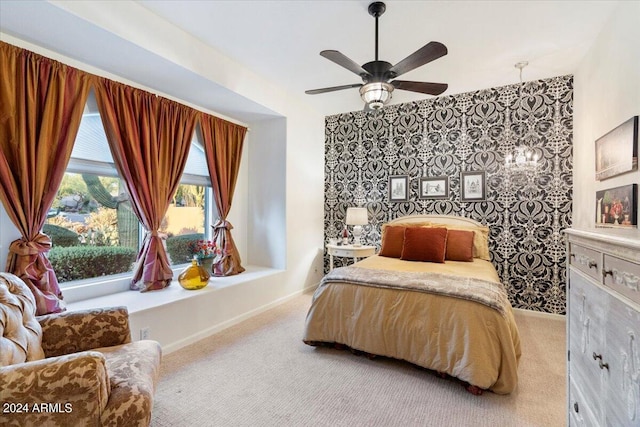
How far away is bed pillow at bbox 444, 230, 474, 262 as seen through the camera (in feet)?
11.4

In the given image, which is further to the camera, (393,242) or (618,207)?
(393,242)

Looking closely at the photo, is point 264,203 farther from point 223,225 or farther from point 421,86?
point 421,86

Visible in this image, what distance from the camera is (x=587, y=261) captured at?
3.98 ft

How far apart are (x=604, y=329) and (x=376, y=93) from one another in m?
1.93

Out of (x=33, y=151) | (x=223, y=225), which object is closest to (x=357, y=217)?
(x=223, y=225)

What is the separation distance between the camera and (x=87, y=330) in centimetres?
177

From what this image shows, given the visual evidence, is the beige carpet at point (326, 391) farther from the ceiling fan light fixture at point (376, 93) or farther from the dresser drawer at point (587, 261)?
the ceiling fan light fixture at point (376, 93)

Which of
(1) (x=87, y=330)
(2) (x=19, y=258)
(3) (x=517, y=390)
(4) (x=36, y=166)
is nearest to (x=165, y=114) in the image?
(4) (x=36, y=166)

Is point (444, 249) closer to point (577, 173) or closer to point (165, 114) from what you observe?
point (577, 173)

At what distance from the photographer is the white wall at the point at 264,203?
273 cm

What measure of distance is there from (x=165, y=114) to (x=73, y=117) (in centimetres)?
87

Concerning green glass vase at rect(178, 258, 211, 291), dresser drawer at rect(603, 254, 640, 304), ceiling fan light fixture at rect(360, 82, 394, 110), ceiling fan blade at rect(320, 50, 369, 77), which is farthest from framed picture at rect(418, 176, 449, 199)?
dresser drawer at rect(603, 254, 640, 304)

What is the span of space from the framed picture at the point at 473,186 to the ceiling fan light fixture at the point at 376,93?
2.17m

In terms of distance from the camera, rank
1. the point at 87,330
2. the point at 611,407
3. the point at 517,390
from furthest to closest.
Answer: the point at 517,390 → the point at 87,330 → the point at 611,407
